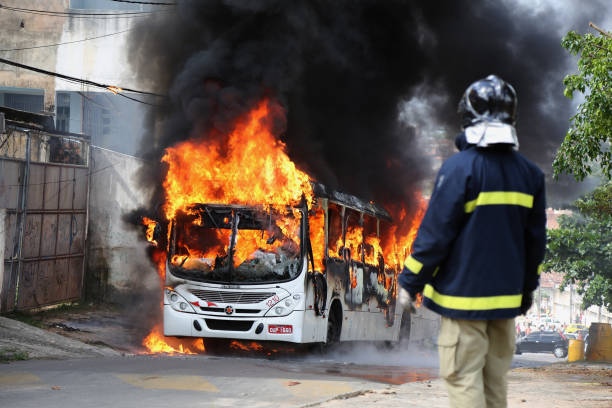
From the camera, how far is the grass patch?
9211 mm

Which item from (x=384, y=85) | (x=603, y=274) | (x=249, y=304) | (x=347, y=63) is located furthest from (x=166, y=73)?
(x=603, y=274)

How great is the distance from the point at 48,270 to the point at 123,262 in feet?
10.2

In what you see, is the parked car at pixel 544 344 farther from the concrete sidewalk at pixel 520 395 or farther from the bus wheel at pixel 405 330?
the concrete sidewalk at pixel 520 395

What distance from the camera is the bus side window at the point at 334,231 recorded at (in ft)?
A: 38.5

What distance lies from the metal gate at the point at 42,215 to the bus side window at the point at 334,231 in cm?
582

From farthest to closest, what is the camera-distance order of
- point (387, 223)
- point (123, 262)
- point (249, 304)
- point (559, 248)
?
point (559, 248)
point (123, 262)
point (387, 223)
point (249, 304)

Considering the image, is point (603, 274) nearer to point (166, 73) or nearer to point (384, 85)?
point (384, 85)

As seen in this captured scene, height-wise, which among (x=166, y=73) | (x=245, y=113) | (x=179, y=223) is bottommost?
(x=179, y=223)

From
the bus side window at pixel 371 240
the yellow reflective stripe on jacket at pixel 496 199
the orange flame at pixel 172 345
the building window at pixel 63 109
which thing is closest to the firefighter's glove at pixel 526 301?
the yellow reflective stripe on jacket at pixel 496 199

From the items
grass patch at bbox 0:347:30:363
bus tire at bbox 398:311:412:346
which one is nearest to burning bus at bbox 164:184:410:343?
grass patch at bbox 0:347:30:363

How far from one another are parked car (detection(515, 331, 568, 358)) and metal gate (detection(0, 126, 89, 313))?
77.8 ft

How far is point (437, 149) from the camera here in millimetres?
22859

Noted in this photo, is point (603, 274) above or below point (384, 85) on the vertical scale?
below

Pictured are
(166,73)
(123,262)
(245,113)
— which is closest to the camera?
(245,113)
